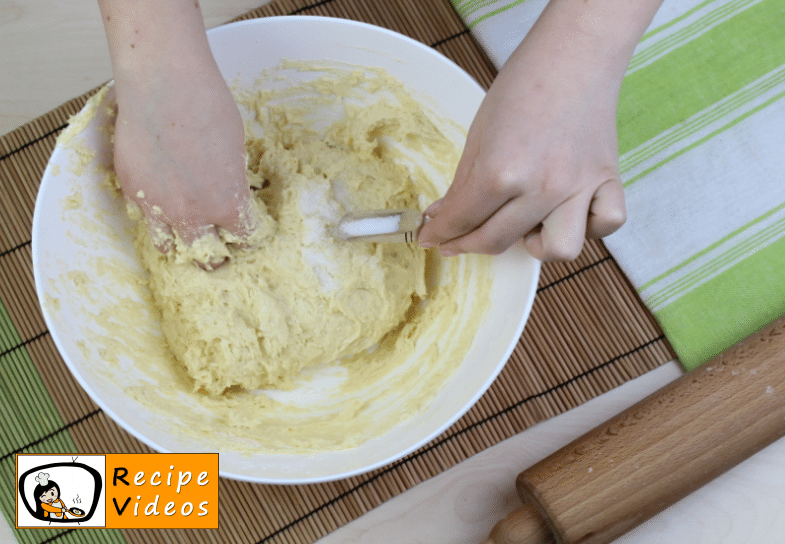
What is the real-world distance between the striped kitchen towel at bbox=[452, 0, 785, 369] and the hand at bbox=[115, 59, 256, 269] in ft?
1.98

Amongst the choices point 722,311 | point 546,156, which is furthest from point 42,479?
point 722,311

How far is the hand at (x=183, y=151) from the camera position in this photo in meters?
0.71

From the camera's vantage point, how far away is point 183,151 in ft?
2.40

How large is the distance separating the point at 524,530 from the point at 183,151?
79cm

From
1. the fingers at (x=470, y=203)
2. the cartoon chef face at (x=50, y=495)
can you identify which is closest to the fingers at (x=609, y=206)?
the fingers at (x=470, y=203)

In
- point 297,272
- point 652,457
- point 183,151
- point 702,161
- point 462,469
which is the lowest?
point 652,457

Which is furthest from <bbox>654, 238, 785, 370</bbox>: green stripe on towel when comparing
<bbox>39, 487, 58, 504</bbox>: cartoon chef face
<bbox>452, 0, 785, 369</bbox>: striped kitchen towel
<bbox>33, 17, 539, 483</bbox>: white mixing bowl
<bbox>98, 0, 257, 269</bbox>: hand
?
<bbox>39, 487, 58, 504</bbox>: cartoon chef face

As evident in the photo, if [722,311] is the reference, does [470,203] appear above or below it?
above

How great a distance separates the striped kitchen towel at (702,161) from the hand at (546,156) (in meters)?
0.44

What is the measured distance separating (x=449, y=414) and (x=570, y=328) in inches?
14.9

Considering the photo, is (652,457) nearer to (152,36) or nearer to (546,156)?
(546,156)

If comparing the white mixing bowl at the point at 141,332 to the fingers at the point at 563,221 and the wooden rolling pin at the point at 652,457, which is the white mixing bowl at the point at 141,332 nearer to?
the fingers at the point at 563,221

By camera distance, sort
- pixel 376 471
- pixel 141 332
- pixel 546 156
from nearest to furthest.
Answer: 1. pixel 546 156
2. pixel 141 332
3. pixel 376 471

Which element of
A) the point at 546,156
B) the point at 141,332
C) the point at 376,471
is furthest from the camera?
the point at 376,471
